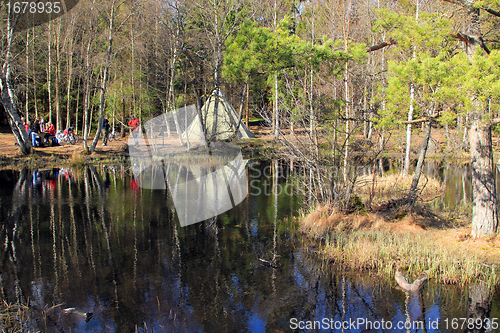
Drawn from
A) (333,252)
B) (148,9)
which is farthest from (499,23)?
(148,9)

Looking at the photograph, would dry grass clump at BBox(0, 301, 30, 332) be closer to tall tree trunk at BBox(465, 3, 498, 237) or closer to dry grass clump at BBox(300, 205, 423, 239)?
dry grass clump at BBox(300, 205, 423, 239)

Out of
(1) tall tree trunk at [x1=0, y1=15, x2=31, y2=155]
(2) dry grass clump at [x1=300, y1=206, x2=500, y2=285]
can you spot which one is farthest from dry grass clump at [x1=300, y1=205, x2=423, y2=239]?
(1) tall tree trunk at [x1=0, y1=15, x2=31, y2=155]

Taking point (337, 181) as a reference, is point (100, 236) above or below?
below

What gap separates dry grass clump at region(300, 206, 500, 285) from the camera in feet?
24.6

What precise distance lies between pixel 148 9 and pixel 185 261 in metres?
17.8

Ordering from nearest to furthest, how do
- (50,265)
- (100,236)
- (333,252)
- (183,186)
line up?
(50,265) < (333,252) < (100,236) < (183,186)

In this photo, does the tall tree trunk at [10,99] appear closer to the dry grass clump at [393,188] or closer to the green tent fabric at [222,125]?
the green tent fabric at [222,125]

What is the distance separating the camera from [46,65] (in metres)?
31.2

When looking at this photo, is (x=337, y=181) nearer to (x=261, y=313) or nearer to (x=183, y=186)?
(x=261, y=313)

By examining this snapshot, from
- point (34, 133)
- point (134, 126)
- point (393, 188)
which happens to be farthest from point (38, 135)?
point (393, 188)

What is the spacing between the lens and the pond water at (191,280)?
20.4ft

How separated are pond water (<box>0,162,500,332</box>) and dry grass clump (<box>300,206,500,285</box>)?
1.14ft

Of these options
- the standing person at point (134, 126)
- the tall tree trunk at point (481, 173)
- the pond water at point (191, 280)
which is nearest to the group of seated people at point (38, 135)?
the standing person at point (134, 126)

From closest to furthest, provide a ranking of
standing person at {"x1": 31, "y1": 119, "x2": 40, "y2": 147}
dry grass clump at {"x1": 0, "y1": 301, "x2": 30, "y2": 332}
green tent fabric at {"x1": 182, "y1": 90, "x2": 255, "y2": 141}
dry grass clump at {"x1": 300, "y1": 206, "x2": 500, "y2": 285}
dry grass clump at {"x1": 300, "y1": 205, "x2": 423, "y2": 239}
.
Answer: dry grass clump at {"x1": 0, "y1": 301, "x2": 30, "y2": 332} < dry grass clump at {"x1": 300, "y1": 206, "x2": 500, "y2": 285} < dry grass clump at {"x1": 300, "y1": 205, "x2": 423, "y2": 239} < standing person at {"x1": 31, "y1": 119, "x2": 40, "y2": 147} < green tent fabric at {"x1": 182, "y1": 90, "x2": 255, "y2": 141}
